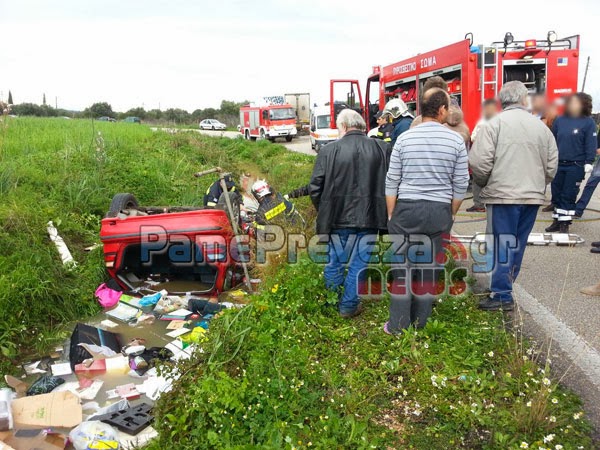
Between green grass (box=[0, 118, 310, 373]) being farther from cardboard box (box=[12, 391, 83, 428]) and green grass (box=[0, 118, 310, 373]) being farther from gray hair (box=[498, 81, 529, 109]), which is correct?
gray hair (box=[498, 81, 529, 109])

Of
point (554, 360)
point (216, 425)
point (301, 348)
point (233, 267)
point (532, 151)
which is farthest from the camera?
point (233, 267)

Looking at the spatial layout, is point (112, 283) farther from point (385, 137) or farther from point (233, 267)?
point (385, 137)

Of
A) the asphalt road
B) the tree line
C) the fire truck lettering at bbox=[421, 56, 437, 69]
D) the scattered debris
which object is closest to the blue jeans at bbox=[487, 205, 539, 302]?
the asphalt road

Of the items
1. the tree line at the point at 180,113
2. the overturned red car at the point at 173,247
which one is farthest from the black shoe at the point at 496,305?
the tree line at the point at 180,113

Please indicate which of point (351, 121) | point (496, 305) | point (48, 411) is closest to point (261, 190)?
point (351, 121)

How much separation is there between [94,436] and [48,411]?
1.88 feet

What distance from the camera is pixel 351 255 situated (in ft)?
13.8

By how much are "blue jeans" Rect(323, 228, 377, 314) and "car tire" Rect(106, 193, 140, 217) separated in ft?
10.8

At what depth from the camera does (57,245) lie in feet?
22.3

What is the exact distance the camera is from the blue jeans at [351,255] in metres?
4.16

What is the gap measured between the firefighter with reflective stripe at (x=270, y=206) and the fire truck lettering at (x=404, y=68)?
7657mm

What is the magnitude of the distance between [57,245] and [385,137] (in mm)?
4521

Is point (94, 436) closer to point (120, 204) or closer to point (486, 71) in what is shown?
point (120, 204)

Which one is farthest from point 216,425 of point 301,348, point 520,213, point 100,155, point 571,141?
point 100,155
